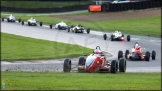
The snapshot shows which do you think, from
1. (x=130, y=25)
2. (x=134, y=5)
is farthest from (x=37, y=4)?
(x=130, y=25)

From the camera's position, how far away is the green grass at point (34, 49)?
30531 millimetres

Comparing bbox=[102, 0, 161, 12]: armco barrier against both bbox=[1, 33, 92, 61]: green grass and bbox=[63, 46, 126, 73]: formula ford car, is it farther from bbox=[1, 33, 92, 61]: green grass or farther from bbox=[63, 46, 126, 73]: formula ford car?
bbox=[63, 46, 126, 73]: formula ford car

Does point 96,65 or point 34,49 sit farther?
point 34,49

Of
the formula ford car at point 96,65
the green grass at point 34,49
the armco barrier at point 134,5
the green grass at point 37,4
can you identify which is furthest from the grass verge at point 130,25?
the formula ford car at point 96,65

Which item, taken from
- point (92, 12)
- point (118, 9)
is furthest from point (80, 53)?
point (92, 12)

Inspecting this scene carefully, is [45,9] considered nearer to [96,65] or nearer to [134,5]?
[134,5]

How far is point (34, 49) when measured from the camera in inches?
1373

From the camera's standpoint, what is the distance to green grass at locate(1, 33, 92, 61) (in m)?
30.5

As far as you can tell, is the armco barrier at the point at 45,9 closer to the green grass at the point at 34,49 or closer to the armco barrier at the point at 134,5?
the armco barrier at the point at 134,5

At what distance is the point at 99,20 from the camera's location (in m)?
68.9

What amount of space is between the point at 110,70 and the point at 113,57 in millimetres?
10853

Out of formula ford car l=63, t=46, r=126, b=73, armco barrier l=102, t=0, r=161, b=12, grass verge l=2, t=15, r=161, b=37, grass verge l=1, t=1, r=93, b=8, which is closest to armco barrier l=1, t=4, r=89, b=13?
grass verge l=1, t=1, r=93, b=8

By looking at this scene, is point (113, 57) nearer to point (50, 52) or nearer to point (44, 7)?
point (50, 52)

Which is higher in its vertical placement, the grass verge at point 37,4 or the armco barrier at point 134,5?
the grass verge at point 37,4
